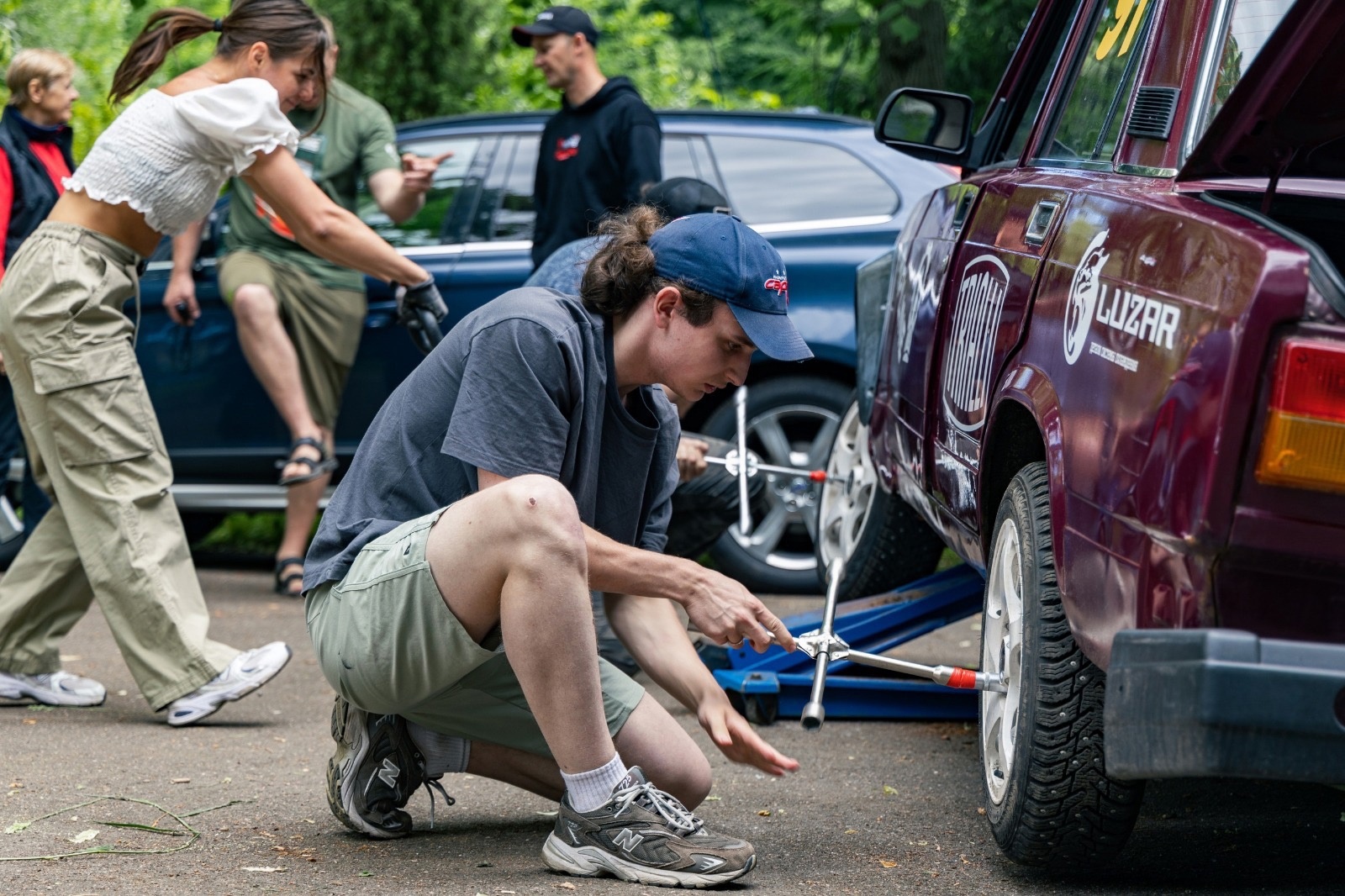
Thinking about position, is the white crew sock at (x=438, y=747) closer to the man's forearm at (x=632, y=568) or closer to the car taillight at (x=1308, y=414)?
the man's forearm at (x=632, y=568)

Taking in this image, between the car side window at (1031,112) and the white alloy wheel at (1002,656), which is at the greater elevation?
the car side window at (1031,112)

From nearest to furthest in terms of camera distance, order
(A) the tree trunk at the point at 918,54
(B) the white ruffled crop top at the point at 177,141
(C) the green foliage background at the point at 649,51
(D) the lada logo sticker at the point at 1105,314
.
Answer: (D) the lada logo sticker at the point at 1105,314 < (B) the white ruffled crop top at the point at 177,141 < (A) the tree trunk at the point at 918,54 < (C) the green foliage background at the point at 649,51

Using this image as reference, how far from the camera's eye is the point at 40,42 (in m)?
17.3

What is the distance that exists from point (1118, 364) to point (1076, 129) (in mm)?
1248

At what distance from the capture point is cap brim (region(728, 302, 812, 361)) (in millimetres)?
2857

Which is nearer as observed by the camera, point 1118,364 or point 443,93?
point 1118,364

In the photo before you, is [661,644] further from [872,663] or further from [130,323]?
[130,323]

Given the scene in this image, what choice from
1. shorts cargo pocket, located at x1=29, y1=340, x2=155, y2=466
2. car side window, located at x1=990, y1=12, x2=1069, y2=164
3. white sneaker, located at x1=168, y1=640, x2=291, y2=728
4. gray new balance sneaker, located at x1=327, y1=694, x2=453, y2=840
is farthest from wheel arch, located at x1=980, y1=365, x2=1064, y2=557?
shorts cargo pocket, located at x1=29, y1=340, x2=155, y2=466

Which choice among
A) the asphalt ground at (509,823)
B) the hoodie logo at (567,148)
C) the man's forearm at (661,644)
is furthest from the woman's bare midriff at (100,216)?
the hoodie logo at (567,148)

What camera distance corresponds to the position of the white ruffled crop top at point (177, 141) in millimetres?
4102

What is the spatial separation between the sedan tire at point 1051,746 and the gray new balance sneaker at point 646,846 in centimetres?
51

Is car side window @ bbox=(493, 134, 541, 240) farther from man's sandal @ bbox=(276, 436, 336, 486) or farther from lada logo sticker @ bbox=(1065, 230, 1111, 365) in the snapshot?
lada logo sticker @ bbox=(1065, 230, 1111, 365)

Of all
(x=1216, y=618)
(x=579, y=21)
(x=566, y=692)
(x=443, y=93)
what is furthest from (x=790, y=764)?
(x=443, y=93)

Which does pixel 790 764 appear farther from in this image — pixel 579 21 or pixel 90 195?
pixel 579 21
